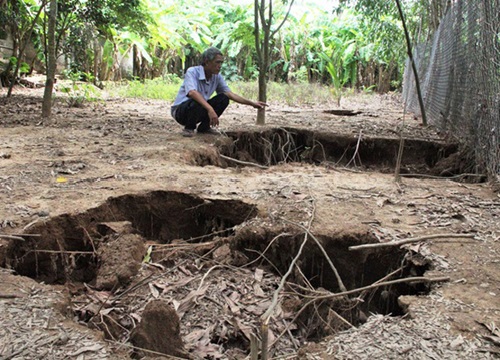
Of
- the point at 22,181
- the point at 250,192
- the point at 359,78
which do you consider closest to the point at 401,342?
the point at 250,192

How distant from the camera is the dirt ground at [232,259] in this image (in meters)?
1.64

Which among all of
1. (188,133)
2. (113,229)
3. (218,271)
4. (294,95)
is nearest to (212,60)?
(188,133)

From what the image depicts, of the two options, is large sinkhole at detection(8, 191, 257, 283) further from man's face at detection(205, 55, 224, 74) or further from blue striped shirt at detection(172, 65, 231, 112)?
man's face at detection(205, 55, 224, 74)

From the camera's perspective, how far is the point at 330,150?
5887 mm

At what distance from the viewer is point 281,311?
221 centimetres

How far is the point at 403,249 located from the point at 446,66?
15.9 ft

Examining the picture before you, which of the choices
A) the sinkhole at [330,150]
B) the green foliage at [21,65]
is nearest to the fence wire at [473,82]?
the sinkhole at [330,150]

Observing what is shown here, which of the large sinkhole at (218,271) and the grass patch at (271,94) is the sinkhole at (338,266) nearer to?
the large sinkhole at (218,271)

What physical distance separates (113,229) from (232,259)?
75 cm

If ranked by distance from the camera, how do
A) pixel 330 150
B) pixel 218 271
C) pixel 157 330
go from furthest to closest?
pixel 330 150 < pixel 218 271 < pixel 157 330

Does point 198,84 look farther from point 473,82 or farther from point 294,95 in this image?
point 294,95

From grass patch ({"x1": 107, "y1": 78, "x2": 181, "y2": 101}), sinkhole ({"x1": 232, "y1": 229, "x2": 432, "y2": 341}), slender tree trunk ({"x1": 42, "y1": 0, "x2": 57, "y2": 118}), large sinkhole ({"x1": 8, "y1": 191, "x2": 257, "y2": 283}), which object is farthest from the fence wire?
grass patch ({"x1": 107, "y1": 78, "x2": 181, "y2": 101})

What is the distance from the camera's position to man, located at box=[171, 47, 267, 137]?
5.06 m

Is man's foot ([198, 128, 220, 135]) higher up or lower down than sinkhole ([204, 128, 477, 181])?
higher up
